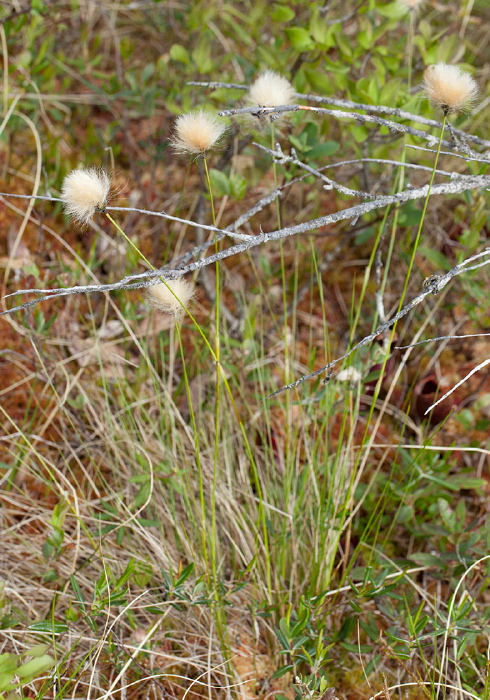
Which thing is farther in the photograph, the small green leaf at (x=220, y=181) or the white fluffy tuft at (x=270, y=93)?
the small green leaf at (x=220, y=181)

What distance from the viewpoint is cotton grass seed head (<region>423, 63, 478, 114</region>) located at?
1.12 meters

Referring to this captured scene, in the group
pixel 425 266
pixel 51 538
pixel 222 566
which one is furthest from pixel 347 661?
pixel 425 266

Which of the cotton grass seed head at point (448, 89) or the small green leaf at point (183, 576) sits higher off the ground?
the cotton grass seed head at point (448, 89)

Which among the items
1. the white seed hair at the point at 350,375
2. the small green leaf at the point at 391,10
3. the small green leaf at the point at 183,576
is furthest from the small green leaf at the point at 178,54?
the small green leaf at the point at 183,576

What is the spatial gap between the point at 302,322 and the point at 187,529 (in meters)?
0.90

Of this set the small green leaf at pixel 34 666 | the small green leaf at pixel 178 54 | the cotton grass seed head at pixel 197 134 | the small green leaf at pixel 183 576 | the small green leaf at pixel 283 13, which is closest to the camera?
the small green leaf at pixel 34 666

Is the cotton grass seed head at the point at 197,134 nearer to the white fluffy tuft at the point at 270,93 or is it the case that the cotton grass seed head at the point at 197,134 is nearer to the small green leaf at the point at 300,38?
the white fluffy tuft at the point at 270,93

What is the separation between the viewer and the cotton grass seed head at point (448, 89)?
1122mm

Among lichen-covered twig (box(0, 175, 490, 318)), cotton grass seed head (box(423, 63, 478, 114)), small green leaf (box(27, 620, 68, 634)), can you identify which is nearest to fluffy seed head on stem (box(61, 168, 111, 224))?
lichen-covered twig (box(0, 175, 490, 318))

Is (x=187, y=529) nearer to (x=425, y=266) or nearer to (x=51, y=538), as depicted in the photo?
(x=51, y=538)

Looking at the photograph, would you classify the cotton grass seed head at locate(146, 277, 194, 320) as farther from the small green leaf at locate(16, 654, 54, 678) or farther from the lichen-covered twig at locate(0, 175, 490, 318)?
the small green leaf at locate(16, 654, 54, 678)

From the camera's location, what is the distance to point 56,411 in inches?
68.8

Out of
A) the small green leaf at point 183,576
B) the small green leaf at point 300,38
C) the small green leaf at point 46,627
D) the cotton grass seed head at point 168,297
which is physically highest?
the small green leaf at point 300,38

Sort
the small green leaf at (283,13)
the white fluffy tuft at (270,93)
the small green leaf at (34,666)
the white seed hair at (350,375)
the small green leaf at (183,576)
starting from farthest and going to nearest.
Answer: the small green leaf at (283,13), the white seed hair at (350,375), the white fluffy tuft at (270,93), the small green leaf at (183,576), the small green leaf at (34,666)
